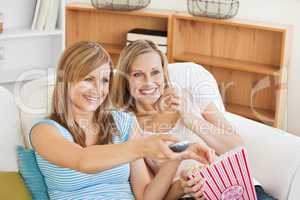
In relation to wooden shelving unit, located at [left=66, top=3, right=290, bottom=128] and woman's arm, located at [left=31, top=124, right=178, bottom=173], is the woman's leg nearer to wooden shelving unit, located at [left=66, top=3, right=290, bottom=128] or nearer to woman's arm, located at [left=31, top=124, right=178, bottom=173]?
woman's arm, located at [left=31, top=124, right=178, bottom=173]

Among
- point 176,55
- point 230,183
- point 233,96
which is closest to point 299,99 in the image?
point 233,96

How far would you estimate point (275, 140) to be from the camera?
6.89ft

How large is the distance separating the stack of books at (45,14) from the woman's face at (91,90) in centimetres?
169

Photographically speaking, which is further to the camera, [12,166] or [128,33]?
[128,33]

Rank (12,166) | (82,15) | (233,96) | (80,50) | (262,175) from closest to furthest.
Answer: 1. (80,50)
2. (12,166)
3. (262,175)
4. (233,96)
5. (82,15)

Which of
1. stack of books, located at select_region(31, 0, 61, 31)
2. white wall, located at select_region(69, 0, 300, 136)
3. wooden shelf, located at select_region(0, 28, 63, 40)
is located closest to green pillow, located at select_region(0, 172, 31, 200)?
wooden shelf, located at select_region(0, 28, 63, 40)

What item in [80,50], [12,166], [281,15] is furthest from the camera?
[281,15]

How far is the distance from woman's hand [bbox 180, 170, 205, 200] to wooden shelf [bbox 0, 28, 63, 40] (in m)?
1.74

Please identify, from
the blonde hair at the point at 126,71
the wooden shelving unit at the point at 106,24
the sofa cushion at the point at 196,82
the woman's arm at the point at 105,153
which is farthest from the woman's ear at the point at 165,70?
the wooden shelving unit at the point at 106,24

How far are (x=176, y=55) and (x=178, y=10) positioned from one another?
0.34 metres

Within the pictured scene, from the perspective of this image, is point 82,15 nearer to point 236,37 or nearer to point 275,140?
point 236,37

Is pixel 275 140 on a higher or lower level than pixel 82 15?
lower

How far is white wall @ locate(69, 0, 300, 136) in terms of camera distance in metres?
3.42

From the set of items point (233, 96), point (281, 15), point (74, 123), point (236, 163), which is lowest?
point (233, 96)
